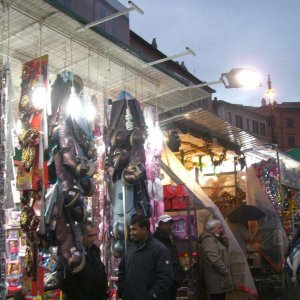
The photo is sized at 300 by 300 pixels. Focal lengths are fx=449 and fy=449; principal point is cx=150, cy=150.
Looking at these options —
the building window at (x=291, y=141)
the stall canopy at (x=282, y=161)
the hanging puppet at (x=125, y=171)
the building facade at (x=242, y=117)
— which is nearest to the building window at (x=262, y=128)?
the building facade at (x=242, y=117)

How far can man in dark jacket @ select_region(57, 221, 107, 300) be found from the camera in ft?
14.4

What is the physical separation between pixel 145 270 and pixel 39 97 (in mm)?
2190

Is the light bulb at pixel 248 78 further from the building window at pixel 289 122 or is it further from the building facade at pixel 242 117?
the building window at pixel 289 122

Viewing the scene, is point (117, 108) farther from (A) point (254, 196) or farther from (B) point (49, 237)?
(A) point (254, 196)

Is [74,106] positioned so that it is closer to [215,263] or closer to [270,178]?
[215,263]

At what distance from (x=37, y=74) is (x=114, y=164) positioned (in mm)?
1692

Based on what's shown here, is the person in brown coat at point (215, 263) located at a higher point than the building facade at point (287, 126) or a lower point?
lower

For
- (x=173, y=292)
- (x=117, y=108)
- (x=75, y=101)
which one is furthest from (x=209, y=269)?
(x=75, y=101)

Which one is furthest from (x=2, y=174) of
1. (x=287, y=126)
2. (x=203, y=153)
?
(x=287, y=126)

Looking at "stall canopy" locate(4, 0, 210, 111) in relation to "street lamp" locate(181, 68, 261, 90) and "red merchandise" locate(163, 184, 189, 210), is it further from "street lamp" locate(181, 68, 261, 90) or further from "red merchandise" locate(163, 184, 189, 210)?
"red merchandise" locate(163, 184, 189, 210)

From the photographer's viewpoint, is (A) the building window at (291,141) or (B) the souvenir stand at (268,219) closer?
(B) the souvenir stand at (268,219)

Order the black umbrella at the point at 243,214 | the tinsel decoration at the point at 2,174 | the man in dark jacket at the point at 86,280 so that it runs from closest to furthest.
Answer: the tinsel decoration at the point at 2,174, the man in dark jacket at the point at 86,280, the black umbrella at the point at 243,214

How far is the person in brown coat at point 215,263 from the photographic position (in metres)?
6.87

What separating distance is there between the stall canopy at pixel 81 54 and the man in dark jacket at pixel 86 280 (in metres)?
2.49
